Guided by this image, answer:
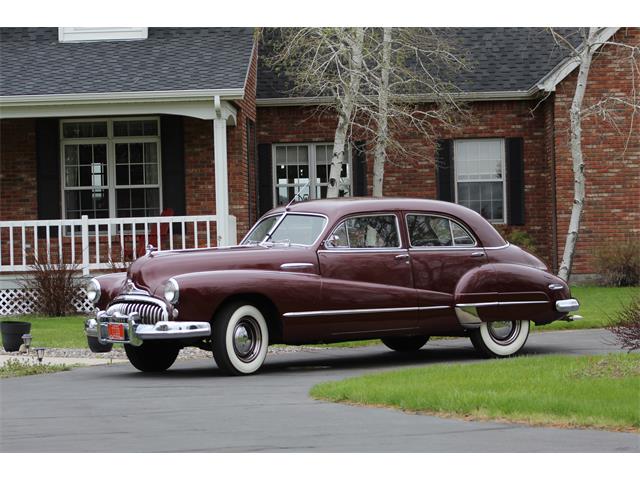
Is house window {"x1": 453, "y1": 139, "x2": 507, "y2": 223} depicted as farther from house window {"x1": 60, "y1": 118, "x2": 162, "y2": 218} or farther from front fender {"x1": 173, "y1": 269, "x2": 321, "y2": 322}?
front fender {"x1": 173, "y1": 269, "x2": 321, "y2": 322}

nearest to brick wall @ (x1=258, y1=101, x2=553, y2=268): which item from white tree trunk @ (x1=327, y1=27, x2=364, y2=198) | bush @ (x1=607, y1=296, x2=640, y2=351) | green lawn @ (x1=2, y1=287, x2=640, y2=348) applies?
green lawn @ (x1=2, y1=287, x2=640, y2=348)

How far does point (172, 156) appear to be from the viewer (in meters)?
23.5

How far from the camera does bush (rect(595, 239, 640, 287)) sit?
24.3 meters

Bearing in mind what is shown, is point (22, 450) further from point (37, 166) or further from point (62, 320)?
point (37, 166)

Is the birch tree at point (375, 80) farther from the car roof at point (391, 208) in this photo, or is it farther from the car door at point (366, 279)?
the car door at point (366, 279)

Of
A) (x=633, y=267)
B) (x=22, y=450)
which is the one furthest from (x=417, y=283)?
(x=633, y=267)

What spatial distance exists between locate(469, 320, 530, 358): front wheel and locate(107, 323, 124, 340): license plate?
13.0 ft

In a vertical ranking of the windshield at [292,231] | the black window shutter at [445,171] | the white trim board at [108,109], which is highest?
the white trim board at [108,109]

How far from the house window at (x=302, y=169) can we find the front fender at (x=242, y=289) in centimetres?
1295

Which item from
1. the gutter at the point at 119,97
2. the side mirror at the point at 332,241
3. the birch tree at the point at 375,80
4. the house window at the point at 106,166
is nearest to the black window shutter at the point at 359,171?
the birch tree at the point at 375,80

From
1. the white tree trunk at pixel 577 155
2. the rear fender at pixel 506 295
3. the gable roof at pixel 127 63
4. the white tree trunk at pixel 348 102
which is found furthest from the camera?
the white tree trunk at pixel 577 155

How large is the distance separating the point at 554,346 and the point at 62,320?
876 cm

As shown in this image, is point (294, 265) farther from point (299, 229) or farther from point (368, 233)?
point (368, 233)

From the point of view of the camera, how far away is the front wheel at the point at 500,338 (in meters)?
13.7
